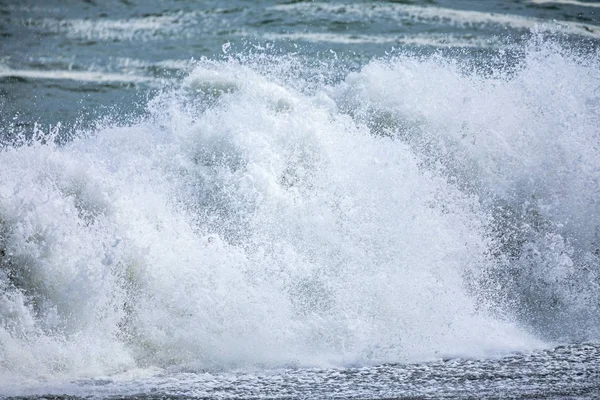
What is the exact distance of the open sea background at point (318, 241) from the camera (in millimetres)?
4879

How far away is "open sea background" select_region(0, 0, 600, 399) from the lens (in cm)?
488

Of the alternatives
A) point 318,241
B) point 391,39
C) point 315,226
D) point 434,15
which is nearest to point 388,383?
point 318,241

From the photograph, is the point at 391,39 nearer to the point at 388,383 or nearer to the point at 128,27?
the point at 128,27

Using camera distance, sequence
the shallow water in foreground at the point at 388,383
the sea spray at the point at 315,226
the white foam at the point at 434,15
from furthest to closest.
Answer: the white foam at the point at 434,15 < the sea spray at the point at 315,226 < the shallow water in foreground at the point at 388,383

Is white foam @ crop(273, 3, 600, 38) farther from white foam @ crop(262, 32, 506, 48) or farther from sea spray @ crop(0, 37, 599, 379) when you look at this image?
sea spray @ crop(0, 37, 599, 379)

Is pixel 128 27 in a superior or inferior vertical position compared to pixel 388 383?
superior

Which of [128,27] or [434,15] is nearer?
[434,15]

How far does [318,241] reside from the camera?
19.7 ft

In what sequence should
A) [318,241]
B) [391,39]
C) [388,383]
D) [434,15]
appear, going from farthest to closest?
[434,15] → [391,39] → [318,241] → [388,383]

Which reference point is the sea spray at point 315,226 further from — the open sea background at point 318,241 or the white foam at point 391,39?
the white foam at point 391,39

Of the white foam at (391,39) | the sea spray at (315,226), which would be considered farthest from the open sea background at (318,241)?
the white foam at (391,39)

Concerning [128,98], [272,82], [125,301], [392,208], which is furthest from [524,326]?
[128,98]

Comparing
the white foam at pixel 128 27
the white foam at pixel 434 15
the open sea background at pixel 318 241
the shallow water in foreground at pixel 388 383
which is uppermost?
the white foam at pixel 434 15

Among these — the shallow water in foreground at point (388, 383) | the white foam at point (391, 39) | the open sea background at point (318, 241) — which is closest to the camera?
the shallow water in foreground at point (388, 383)
